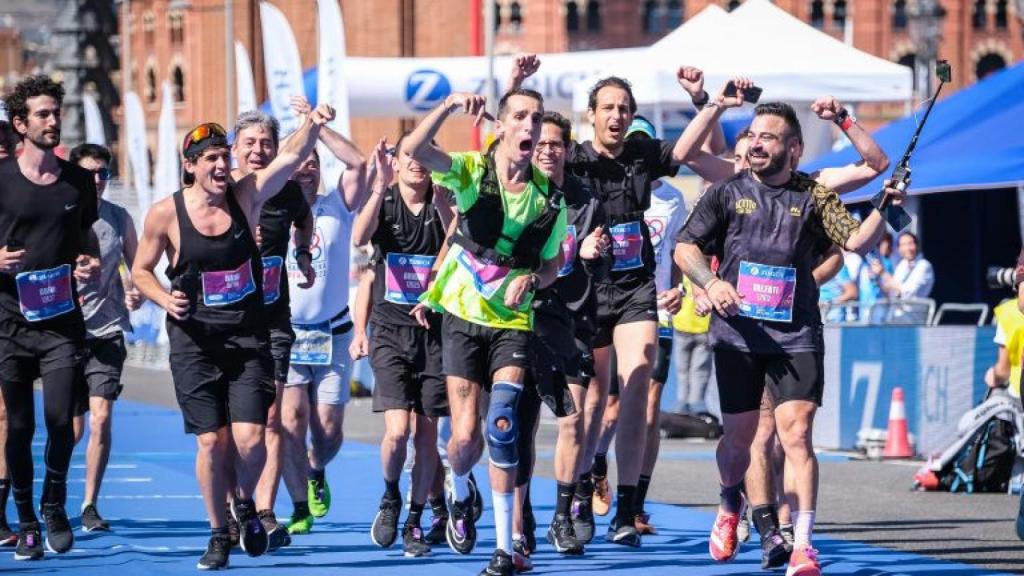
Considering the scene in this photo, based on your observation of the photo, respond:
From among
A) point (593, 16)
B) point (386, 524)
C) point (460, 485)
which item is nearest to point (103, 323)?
point (386, 524)

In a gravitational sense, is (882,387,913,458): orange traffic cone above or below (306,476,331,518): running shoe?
below

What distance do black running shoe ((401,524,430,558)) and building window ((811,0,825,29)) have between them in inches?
4032

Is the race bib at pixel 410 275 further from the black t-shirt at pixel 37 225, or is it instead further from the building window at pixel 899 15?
the building window at pixel 899 15

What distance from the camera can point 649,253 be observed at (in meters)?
10.9

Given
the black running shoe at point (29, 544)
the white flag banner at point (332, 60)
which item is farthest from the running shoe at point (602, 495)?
the white flag banner at point (332, 60)

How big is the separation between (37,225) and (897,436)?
8.55 m

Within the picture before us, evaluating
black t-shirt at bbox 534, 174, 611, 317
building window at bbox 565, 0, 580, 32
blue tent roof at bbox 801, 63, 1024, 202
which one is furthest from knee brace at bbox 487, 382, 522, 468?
building window at bbox 565, 0, 580, 32

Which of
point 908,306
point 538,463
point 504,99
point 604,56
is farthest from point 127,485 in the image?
point 604,56

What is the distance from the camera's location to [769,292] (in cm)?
938

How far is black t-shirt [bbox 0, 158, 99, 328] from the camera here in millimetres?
10289

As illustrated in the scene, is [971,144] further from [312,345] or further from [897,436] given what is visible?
[312,345]

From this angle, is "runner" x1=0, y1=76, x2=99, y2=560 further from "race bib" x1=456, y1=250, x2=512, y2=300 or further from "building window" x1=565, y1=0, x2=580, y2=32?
"building window" x1=565, y1=0, x2=580, y2=32

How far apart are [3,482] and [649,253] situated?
349 centimetres

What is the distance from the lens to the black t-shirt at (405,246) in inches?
428
